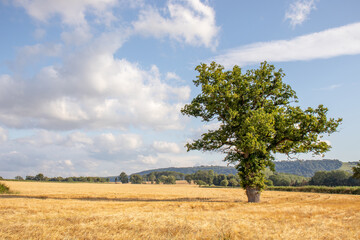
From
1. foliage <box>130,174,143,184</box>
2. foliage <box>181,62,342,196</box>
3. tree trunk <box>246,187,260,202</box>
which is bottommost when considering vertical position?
foliage <box>130,174,143,184</box>

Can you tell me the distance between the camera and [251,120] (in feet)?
81.1

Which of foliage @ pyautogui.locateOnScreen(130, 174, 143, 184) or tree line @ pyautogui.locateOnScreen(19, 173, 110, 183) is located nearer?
tree line @ pyautogui.locateOnScreen(19, 173, 110, 183)

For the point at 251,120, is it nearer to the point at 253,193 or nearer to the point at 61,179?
the point at 253,193

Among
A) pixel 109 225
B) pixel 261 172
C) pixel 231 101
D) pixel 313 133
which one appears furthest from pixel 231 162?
pixel 109 225

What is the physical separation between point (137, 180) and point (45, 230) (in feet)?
645

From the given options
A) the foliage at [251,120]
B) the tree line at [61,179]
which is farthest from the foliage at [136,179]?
the foliage at [251,120]

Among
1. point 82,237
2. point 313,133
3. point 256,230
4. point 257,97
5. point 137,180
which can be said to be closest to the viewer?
point 82,237

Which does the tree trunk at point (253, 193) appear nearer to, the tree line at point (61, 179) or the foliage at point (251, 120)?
the foliage at point (251, 120)

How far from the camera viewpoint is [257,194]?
92.3ft

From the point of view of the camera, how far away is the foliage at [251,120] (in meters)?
25.8

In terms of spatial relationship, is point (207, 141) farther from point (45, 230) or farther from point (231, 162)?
point (45, 230)

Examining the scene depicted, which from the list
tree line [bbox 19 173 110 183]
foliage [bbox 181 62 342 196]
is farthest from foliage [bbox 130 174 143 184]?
foliage [bbox 181 62 342 196]

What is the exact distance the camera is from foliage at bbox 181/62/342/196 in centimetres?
2578

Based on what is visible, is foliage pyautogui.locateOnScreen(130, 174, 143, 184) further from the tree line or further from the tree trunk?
the tree trunk
